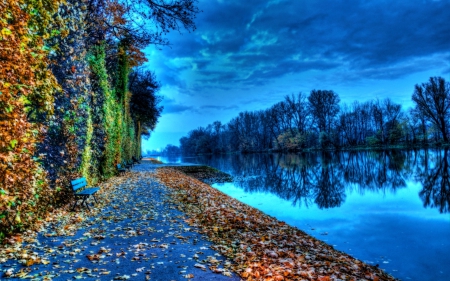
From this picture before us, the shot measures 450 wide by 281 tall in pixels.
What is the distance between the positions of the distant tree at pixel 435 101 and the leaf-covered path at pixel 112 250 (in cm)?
6900

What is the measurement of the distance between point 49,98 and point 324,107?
76464mm

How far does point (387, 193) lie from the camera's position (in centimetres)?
1714

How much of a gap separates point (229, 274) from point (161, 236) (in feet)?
8.50

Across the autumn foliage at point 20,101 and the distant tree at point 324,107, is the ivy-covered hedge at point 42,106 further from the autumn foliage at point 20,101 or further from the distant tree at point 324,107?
the distant tree at point 324,107

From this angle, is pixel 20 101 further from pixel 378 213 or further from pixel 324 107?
pixel 324 107

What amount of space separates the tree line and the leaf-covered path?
229 ft

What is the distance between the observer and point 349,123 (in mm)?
81375

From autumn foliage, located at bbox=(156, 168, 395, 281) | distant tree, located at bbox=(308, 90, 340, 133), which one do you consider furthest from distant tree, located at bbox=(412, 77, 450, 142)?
autumn foliage, located at bbox=(156, 168, 395, 281)

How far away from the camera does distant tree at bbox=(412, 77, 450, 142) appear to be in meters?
58.2

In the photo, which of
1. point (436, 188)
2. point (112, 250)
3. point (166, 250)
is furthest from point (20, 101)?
point (436, 188)

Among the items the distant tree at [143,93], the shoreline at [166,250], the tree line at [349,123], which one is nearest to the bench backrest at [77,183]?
the shoreline at [166,250]

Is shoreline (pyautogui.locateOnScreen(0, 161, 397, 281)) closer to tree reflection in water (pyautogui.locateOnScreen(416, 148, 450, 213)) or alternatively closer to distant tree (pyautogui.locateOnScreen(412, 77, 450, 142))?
tree reflection in water (pyautogui.locateOnScreen(416, 148, 450, 213))

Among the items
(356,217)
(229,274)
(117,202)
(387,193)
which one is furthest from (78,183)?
(387,193)

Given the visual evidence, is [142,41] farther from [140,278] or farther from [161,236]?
[140,278]
